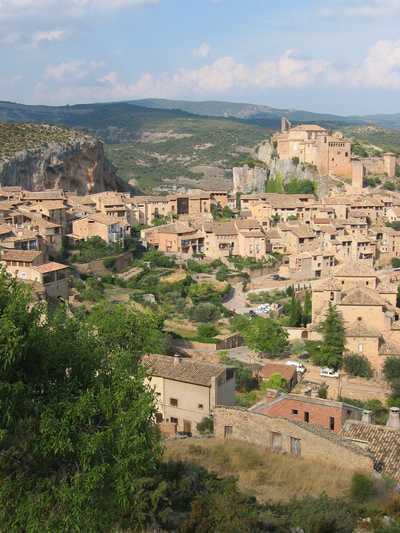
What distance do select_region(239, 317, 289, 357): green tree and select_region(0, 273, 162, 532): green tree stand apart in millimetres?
20545

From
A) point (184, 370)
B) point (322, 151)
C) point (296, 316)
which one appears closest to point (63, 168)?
point (322, 151)

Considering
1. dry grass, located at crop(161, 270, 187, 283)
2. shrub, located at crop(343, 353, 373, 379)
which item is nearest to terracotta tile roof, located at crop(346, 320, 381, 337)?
shrub, located at crop(343, 353, 373, 379)

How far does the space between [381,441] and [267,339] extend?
1598cm

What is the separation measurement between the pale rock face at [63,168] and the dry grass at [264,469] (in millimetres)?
45019

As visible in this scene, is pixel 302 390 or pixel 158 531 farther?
pixel 302 390

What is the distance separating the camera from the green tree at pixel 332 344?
28938 mm

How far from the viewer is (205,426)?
2006cm

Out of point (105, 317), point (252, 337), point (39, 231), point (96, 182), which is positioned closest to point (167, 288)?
point (39, 231)

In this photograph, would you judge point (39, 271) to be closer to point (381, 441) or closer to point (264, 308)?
point (264, 308)

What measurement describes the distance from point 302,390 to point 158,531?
1644cm

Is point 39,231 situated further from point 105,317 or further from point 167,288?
point 105,317

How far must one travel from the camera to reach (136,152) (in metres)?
140

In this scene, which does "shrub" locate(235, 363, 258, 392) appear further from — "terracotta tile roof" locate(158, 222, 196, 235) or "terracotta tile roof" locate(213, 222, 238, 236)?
"terracotta tile roof" locate(158, 222, 196, 235)

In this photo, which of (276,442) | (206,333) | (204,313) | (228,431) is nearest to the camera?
(276,442)
